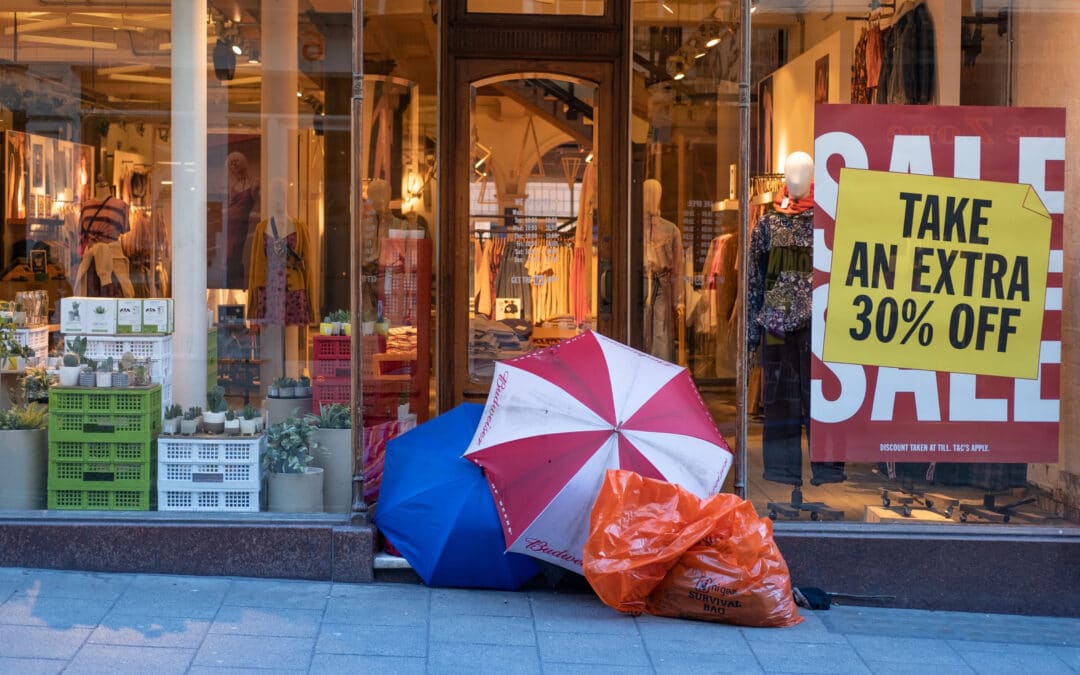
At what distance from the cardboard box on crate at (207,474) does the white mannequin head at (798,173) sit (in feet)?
9.94

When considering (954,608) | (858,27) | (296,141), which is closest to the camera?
(954,608)

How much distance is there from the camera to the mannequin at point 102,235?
675 centimetres

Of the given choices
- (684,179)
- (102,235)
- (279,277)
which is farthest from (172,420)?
(684,179)

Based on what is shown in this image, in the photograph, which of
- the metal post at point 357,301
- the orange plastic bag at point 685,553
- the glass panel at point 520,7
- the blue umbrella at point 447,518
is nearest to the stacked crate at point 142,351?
the metal post at point 357,301

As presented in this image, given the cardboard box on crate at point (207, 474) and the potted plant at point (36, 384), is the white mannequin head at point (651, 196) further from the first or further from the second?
the potted plant at point (36, 384)

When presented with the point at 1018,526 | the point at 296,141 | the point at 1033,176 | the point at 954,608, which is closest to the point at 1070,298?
the point at 1033,176

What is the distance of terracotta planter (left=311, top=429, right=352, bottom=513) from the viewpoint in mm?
6242

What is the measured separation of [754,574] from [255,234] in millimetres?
3485

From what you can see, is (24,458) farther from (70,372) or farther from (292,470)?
(292,470)

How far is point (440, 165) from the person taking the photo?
7.59m

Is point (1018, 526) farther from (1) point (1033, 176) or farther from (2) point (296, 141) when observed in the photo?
(2) point (296, 141)

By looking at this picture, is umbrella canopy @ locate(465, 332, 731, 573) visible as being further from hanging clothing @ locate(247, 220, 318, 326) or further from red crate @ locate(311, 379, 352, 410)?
hanging clothing @ locate(247, 220, 318, 326)

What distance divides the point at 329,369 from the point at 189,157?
1446 millimetres

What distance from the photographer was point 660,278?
8.03 meters
